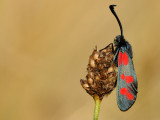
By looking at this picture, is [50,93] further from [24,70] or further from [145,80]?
[145,80]

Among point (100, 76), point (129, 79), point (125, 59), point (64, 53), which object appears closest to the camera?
point (100, 76)

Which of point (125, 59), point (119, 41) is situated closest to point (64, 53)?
point (119, 41)

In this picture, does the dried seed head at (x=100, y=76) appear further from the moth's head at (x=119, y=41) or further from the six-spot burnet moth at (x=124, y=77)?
the moth's head at (x=119, y=41)

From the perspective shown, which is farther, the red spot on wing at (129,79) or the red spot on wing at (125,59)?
the red spot on wing at (125,59)

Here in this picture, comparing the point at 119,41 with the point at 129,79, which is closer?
the point at 129,79

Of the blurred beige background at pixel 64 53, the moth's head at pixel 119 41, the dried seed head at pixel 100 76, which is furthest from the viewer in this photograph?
the blurred beige background at pixel 64 53

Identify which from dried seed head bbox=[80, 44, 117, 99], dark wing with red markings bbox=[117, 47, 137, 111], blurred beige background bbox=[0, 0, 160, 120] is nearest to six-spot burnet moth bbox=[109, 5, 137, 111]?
dark wing with red markings bbox=[117, 47, 137, 111]

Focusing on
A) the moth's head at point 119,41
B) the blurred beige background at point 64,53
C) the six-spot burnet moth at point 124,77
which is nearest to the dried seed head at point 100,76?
the six-spot burnet moth at point 124,77

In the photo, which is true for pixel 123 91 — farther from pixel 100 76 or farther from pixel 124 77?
pixel 100 76

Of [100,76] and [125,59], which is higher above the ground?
[125,59]
